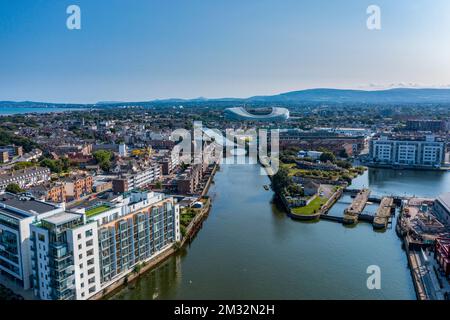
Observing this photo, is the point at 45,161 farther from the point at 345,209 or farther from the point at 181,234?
the point at 345,209

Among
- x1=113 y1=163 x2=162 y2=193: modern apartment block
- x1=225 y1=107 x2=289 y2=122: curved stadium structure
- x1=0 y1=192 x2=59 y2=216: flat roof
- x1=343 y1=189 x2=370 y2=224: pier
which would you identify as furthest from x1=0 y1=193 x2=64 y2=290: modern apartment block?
x1=225 y1=107 x2=289 y2=122: curved stadium structure

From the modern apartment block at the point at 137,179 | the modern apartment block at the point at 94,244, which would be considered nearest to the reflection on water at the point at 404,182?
the modern apartment block at the point at 137,179

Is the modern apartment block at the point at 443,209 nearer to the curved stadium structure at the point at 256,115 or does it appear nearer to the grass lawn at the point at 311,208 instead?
the grass lawn at the point at 311,208

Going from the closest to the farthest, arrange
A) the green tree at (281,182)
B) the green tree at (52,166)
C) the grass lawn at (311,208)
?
the grass lawn at (311,208)
the green tree at (281,182)
the green tree at (52,166)

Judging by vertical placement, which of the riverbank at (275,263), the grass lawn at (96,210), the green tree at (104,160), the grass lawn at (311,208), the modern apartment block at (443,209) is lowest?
the riverbank at (275,263)

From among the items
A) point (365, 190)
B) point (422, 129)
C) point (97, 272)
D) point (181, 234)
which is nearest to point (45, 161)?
point (181, 234)

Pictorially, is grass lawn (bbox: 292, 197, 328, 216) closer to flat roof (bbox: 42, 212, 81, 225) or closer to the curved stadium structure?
flat roof (bbox: 42, 212, 81, 225)
